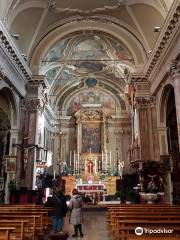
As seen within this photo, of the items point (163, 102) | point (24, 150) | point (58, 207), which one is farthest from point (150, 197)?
point (24, 150)

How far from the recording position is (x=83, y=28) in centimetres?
1566

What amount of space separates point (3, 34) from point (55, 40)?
5389 millimetres

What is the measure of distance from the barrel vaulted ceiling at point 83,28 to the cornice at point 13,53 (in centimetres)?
101

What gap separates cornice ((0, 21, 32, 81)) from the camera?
35.1ft

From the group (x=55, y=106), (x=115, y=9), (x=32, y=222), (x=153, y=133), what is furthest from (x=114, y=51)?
(x=32, y=222)

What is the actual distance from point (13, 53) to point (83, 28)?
16.8 feet

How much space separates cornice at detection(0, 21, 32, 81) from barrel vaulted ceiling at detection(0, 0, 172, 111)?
101 centimetres

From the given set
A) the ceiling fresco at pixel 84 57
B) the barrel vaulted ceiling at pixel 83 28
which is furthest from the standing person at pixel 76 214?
the ceiling fresco at pixel 84 57

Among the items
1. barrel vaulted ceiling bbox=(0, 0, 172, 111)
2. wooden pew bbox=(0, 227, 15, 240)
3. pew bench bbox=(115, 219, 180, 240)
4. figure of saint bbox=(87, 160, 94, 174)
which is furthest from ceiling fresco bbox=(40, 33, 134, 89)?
wooden pew bbox=(0, 227, 15, 240)

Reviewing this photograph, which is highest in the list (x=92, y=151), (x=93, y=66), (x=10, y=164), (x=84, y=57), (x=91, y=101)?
(x=93, y=66)

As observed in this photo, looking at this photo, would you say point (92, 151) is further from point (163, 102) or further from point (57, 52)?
point (163, 102)

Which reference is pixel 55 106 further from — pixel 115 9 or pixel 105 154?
pixel 115 9

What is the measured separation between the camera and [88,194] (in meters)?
18.8

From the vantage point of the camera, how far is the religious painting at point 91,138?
23.5 m
